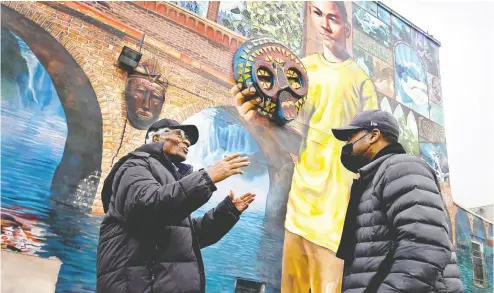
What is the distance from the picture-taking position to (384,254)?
224cm

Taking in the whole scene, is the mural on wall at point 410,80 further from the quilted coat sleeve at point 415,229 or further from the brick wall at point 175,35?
the quilted coat sleeve at point 415,229

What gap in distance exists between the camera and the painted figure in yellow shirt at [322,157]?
→ 677cm

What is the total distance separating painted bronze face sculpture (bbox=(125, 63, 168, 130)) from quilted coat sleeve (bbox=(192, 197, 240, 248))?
3111mm

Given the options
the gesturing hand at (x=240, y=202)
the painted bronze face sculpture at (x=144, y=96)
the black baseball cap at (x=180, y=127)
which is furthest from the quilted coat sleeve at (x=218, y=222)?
the painted bronze face sculpture at (x=144, y=96)

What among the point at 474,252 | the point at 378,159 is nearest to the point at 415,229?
the point at 378,159

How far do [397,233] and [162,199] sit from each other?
3.91 ft

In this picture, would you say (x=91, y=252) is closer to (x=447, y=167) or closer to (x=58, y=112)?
(x=58, y=112)

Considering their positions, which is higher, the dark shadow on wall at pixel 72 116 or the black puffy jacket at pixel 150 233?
the dark shadow on wall at pixel 72 116

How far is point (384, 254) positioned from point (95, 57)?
15.3 ft

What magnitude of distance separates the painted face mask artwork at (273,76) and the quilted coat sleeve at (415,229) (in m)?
4.93

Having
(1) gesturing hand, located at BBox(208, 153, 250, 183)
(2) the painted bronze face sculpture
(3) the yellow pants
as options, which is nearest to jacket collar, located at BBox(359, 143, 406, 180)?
(1) gesturing hand, located at BBox(208, 153, 250, 183)

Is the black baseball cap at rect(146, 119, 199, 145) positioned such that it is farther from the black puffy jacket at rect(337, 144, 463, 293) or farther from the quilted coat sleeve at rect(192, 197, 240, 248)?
the black puffy jacket at rect(337, 144, 463, 293)

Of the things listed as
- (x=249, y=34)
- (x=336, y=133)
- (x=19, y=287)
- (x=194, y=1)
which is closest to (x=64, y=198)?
(x=19, y=287)

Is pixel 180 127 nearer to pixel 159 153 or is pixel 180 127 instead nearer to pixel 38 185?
pixel 159 153
